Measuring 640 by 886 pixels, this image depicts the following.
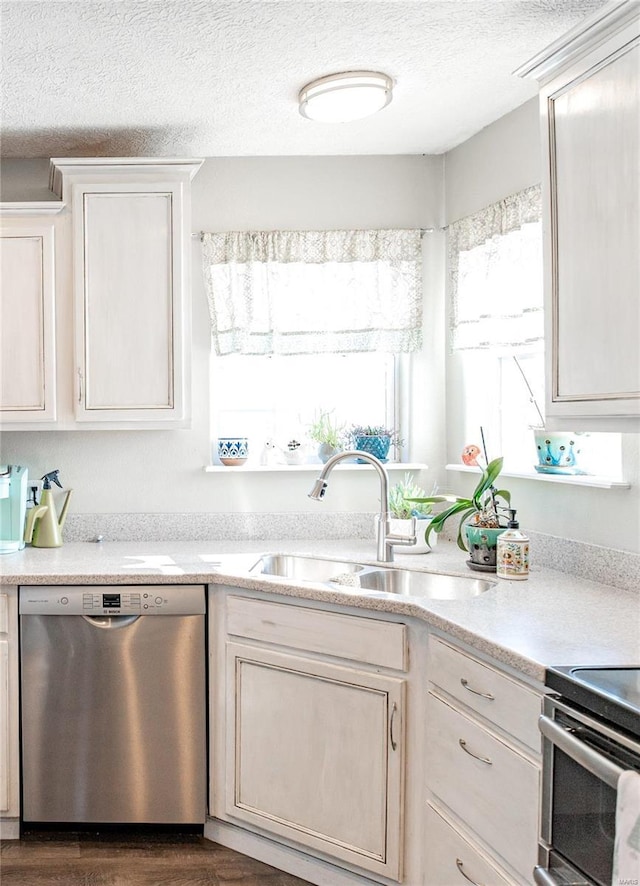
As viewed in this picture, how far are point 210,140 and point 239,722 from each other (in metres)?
2.17

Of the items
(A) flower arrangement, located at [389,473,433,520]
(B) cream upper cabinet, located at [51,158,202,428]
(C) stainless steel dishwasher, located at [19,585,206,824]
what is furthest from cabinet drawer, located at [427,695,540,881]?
(B) cream upper cabinet, located at [51,158,202,428]

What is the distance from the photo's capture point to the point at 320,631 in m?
2.40

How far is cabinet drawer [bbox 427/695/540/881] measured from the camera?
167cm

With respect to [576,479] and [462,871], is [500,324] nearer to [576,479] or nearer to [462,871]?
[576,479]

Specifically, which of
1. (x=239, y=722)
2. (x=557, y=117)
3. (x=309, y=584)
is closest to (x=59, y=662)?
(x=239, y=722)

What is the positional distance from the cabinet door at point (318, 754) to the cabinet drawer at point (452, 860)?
164 mm

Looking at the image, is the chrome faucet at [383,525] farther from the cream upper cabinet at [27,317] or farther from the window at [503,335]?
the cream upper cabinet at [27,317]

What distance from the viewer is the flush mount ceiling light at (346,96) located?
8.27ft

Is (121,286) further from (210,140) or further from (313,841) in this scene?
(313,841)

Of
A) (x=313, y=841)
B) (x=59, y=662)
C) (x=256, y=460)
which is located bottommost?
(x=313, y=841)

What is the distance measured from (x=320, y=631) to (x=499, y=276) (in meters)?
1.45

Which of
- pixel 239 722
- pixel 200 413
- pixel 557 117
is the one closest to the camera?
pixel 557 117

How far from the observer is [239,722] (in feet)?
8.49

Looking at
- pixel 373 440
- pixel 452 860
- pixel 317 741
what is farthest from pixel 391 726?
pixel 373 440
